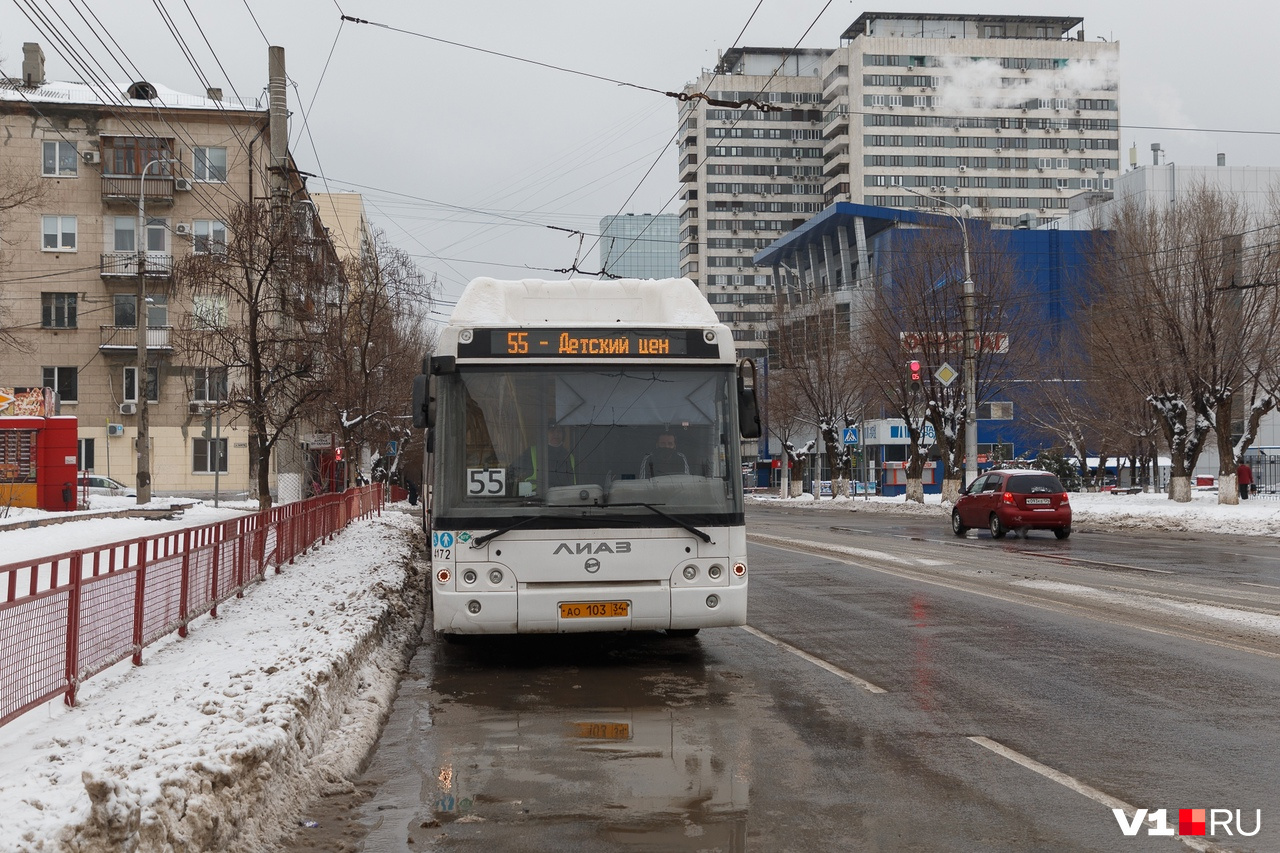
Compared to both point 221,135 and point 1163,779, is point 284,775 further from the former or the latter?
point 221,135

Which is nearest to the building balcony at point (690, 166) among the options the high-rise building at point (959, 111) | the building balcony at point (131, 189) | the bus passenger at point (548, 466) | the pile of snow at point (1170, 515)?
the high-rise building at point (959, 111)

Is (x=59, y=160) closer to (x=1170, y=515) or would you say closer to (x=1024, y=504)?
(x=1024, y=504)

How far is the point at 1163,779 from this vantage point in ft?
20.4

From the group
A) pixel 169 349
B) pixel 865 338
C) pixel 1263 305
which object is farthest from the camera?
pixel 169 349

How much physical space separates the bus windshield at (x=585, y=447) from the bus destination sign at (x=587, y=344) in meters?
0.12

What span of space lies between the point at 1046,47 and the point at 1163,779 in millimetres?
136535

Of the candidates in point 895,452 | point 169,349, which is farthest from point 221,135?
point 895,452

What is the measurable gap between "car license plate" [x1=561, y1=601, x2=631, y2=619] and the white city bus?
0.01 metres

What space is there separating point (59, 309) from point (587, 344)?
52.0 m

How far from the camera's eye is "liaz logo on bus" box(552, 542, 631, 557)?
9828 millimetres

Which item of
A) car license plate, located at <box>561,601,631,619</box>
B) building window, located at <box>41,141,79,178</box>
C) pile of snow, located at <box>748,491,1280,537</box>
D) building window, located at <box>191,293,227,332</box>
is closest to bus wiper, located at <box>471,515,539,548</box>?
car license plate, located at <box>561,601,631,619</box>

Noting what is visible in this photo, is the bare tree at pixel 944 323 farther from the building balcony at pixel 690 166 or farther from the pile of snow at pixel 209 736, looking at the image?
the building balcony at pixel 690 166

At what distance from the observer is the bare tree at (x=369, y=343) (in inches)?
1138

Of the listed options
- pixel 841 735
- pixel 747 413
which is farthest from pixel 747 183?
pixel 841 735
